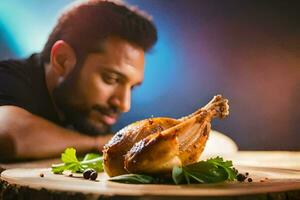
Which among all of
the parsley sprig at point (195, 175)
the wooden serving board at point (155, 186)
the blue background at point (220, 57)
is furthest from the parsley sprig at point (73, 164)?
the blue background at point (220, 57)

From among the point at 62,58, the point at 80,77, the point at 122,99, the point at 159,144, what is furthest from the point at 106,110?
the point at 159,144

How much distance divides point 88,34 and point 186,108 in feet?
2.77

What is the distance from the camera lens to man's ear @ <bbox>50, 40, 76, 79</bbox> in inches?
130

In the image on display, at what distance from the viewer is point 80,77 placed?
334cm

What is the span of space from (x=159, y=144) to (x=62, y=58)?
1.81m

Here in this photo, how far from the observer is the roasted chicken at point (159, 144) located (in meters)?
1.70

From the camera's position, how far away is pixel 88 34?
339cm

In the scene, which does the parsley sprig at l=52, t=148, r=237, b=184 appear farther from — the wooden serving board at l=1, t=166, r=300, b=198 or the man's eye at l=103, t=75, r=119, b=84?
the man's eye at l=103, t=75, r=119, b=84

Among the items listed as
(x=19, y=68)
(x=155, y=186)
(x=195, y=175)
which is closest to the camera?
(x=155, y=186)

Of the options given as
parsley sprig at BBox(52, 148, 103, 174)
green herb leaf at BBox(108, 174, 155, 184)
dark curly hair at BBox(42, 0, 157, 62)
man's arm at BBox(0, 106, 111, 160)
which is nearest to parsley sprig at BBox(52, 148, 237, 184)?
green herb leaf at BBox(108, 174, 155, 184)

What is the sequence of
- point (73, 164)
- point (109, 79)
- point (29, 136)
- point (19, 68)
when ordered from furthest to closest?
1. point (109, 79)
2. point (19, 68)
3. point (29, 136)
4. point (73, 164)

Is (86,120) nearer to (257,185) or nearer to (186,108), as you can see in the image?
(186,108)

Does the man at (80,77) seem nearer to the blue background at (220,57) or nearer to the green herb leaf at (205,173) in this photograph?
the blue background at (220,57)

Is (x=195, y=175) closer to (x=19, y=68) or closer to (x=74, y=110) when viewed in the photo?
(x=74, y=110)
